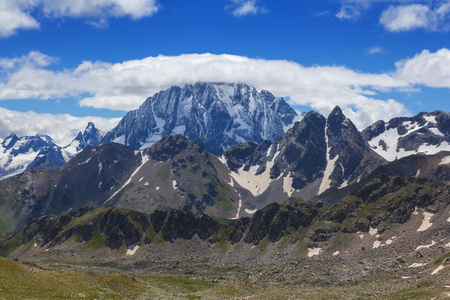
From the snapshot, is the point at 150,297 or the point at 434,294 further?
the point at 150,297

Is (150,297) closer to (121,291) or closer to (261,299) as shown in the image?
(121,291)

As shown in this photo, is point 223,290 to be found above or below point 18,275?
below

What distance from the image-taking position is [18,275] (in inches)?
4732

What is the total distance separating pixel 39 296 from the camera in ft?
363

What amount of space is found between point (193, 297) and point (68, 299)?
54.5m

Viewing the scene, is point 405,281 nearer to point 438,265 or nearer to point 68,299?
point 438,265

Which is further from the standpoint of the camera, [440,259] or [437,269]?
[440,259]

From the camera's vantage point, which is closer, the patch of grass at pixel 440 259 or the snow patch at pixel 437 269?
the snow patch at pixel 437 269

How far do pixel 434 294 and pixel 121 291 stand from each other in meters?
87.6

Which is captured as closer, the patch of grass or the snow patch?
the snow patch

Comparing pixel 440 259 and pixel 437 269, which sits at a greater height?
pixel 440 259

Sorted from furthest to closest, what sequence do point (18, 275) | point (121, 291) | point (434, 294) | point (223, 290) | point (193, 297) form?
point (223, 290) < point (193, 297) < point (121, 291) < point (434, 294) < point (18, 275)

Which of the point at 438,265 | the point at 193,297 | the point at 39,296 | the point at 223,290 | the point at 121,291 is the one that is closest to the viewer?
the point at 39,296

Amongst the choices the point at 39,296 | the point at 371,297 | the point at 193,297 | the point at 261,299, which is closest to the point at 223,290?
the point at 193,297
